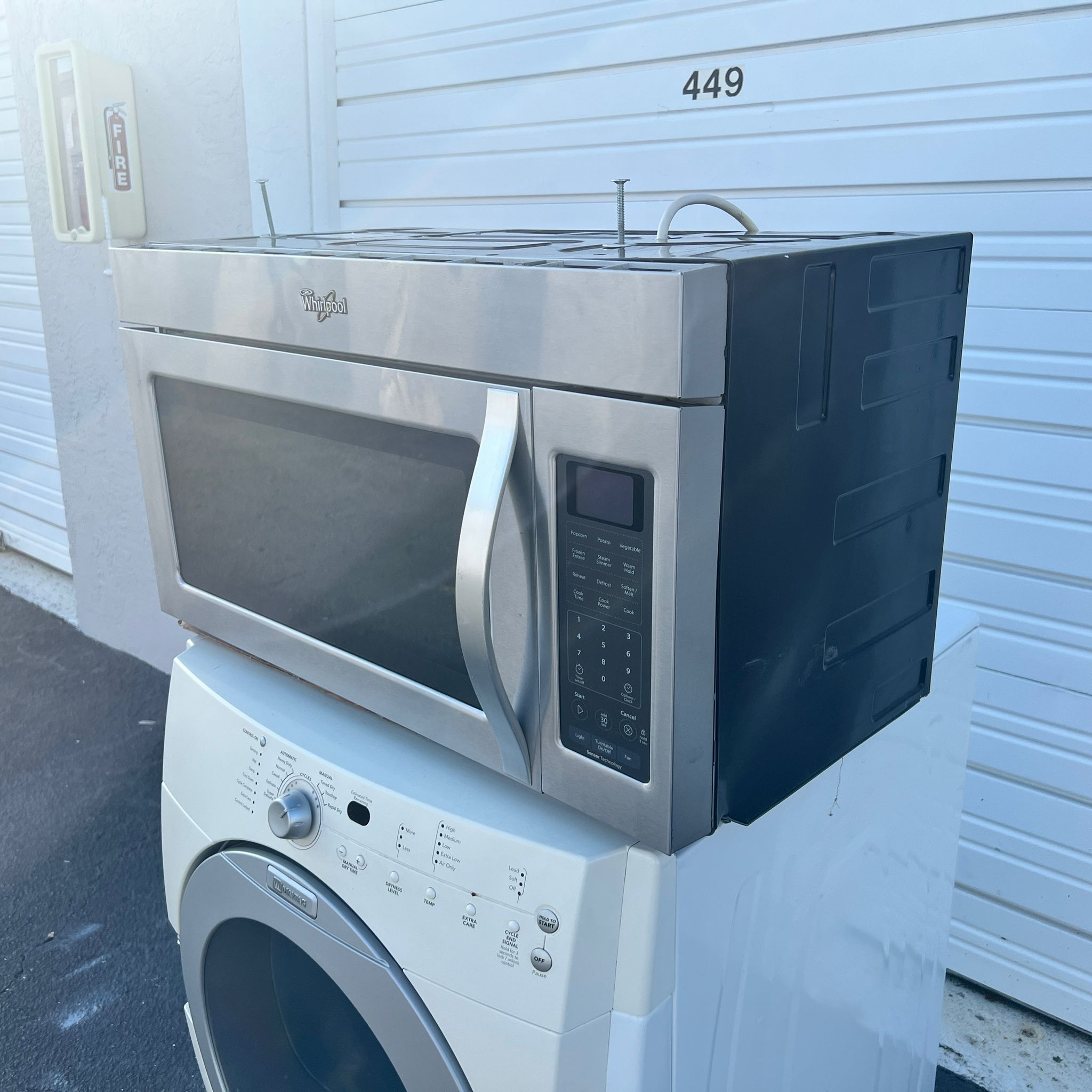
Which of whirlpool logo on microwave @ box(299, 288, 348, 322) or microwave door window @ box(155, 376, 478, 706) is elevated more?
whirlpool logo on microwave @ box(299, 288, 348, 322)

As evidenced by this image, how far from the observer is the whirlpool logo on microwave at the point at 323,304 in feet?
2.91

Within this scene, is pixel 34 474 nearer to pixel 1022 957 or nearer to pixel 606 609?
pixel 1022 957

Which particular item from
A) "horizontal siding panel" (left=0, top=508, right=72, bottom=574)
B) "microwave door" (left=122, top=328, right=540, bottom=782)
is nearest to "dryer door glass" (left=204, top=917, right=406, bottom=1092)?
"microwave door" (left=122, top=328, right=540, bottom=782)

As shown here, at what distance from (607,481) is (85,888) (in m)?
2.24

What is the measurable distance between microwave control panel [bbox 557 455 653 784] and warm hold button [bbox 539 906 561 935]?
0.14 meters

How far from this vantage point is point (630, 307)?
666 mm

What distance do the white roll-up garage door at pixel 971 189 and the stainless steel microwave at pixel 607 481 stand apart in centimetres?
92

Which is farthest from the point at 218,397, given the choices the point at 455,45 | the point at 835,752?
the point at 455,45

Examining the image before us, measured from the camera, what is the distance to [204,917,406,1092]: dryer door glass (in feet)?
3.85

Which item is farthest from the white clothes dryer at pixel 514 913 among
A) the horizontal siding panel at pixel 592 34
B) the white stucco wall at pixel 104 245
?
the white stucco wall at pixel 104 245

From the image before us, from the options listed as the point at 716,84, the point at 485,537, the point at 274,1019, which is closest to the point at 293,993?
the point at 274,1019

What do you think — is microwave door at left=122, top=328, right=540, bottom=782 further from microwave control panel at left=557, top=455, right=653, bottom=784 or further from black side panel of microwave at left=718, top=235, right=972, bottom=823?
black side panel of microwave at left=718, top=235, right=972, bottom=823

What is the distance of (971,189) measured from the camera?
1731mm

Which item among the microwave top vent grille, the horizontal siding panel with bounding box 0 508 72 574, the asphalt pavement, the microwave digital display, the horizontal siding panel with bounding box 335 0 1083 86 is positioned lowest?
the asphalt pavement
